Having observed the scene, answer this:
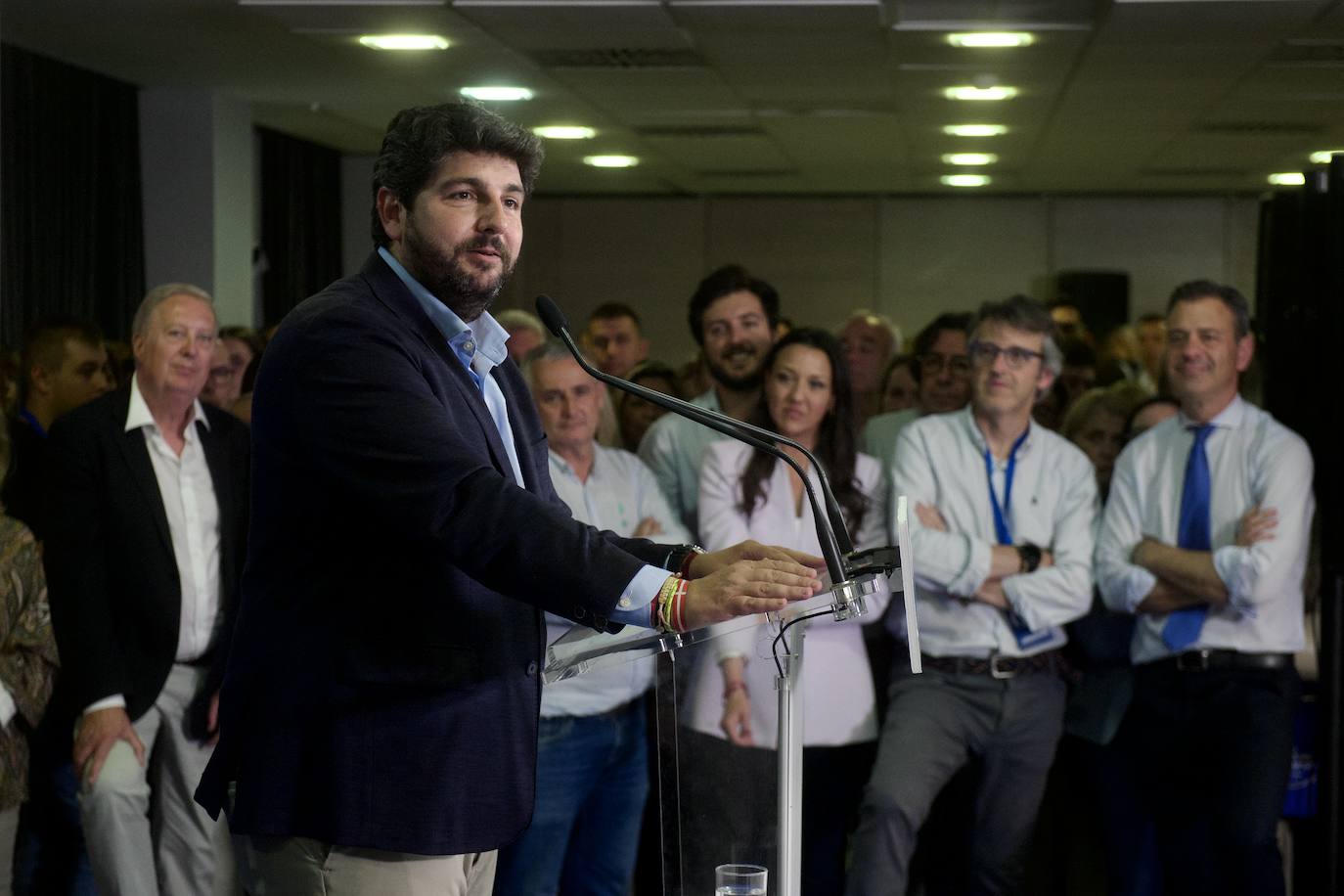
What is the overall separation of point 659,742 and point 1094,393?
135 inches

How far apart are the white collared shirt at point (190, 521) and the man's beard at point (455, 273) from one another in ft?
6.20

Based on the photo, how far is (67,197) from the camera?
8445 millimetres

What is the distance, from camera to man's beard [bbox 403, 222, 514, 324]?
6.65ft

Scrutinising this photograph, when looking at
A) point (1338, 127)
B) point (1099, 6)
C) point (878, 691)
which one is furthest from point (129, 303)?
point (1338, 127)

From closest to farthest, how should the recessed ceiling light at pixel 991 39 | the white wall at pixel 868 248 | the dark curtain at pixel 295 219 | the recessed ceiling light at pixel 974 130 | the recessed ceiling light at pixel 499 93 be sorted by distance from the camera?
the recessed ceiling light at pixel 991 39 < the recessed ceiling light at pixel 499 93 < the recessed ceiling light at pixel 974 130 < the dark curtain at pixel 295 219 < the white wall at pixel 868 248

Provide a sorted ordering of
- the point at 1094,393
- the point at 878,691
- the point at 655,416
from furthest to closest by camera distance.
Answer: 1. the point at 655,416
2. the point at 1094,393
3. the point at 878,691

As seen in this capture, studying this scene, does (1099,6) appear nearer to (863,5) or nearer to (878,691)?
(863,5)

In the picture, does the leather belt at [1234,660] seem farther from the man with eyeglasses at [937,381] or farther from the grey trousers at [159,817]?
the grey trousers at [159,817]

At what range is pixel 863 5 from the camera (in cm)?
648

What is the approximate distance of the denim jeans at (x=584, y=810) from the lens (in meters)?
3.56

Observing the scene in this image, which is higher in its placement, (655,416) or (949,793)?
(655,416)

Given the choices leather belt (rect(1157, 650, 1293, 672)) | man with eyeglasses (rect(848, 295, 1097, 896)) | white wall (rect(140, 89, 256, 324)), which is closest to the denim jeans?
man with eyeglasses (rect(848, 295, 1097, 896))

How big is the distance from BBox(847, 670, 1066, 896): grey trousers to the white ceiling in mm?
3508

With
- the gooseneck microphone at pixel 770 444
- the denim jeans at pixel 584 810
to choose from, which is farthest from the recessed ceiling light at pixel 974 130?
the gooseneck microphone at pixel 770 444
